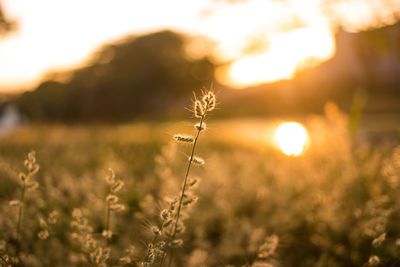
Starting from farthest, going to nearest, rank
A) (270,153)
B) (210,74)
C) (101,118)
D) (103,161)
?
1. (210,74)
2. (101,118)
3. (270,153)
4. (103,161)

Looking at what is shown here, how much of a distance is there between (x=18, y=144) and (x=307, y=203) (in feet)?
19.9

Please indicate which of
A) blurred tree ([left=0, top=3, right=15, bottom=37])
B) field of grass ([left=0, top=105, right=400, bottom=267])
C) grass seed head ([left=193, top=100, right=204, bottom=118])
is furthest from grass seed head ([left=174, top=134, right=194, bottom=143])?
blurred tree ([left=0, top=3, right=15, bottom=37])

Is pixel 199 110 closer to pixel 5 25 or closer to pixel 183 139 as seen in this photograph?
pixel 183 139

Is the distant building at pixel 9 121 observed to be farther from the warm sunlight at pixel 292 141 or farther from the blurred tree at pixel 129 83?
the warm sunlight at pixel 292 141

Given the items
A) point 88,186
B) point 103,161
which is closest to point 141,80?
point 103,161

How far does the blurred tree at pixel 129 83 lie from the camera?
90.4 feet

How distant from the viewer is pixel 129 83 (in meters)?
27.8

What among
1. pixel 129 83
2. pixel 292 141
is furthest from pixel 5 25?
pixel 129 83

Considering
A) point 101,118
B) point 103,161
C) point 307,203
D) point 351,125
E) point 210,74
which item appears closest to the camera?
point 307,203

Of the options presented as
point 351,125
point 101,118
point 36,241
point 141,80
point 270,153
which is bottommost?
point 36,241

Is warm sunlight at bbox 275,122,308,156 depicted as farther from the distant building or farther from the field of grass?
the distant building

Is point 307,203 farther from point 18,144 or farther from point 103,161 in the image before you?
point 18,144

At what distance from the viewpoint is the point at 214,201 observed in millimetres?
2975

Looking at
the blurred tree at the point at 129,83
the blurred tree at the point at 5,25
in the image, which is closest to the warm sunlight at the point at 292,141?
the blurred tree at the point at 5,25
